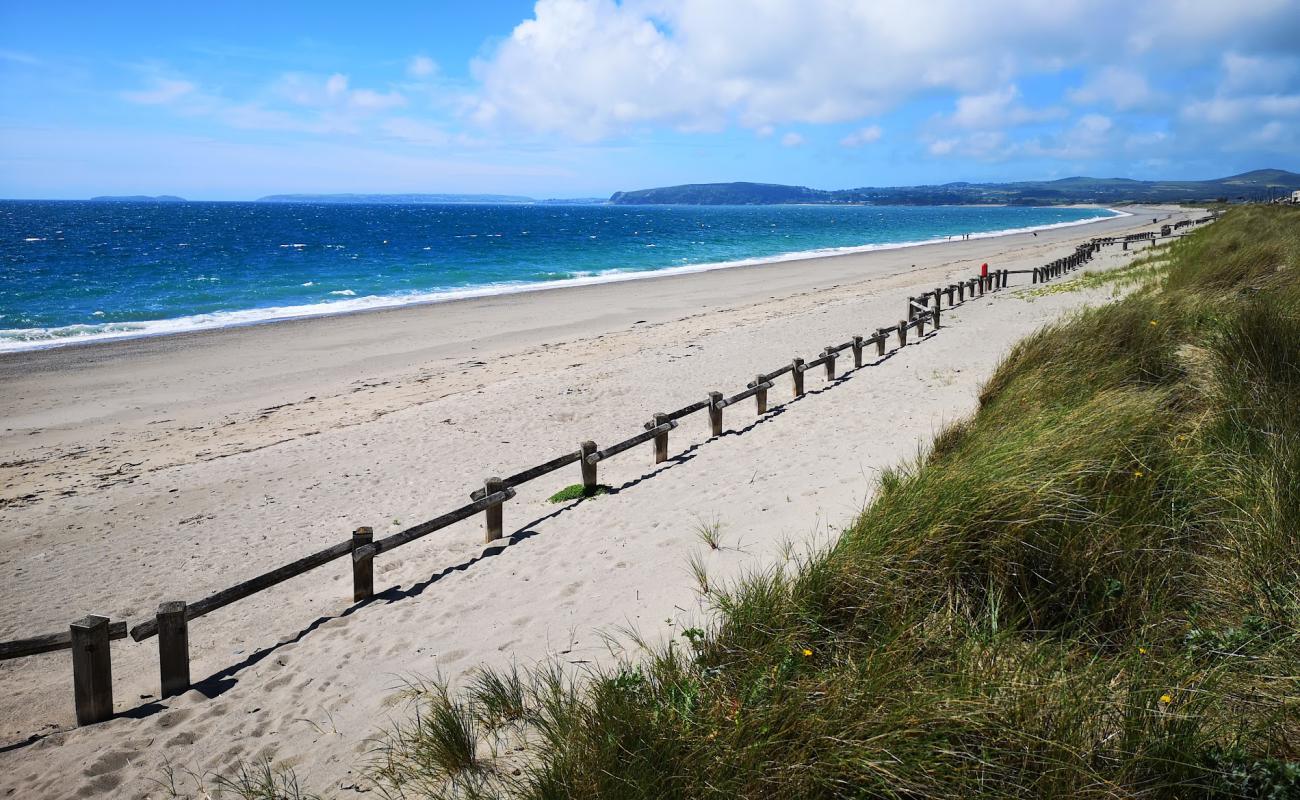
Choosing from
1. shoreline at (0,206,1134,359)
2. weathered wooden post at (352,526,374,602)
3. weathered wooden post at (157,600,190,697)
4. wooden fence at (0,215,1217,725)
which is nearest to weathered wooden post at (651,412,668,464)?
wooden fence at (0,215,1217,725)

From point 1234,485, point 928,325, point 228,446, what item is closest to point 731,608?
point 1234,485

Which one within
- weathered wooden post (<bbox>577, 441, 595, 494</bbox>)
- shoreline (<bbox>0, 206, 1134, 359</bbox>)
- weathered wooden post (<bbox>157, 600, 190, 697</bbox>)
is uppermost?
shoreline (<bbox>0, 206, 1134, 359</bbox>)

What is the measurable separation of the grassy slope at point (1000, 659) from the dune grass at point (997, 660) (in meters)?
0.01

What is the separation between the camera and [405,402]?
53.0ft

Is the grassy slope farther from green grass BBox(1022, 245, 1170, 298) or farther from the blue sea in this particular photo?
the blue sea

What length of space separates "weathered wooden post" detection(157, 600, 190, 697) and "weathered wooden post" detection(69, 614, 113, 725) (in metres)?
0.32

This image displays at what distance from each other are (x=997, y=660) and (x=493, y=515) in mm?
5594

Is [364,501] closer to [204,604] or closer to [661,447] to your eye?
[661,447]

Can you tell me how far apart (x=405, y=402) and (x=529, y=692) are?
12.7 metres

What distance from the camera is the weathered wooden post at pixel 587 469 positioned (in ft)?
29.5

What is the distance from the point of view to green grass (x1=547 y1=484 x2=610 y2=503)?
921 cm

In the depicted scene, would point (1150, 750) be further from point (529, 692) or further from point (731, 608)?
point (529, 692)

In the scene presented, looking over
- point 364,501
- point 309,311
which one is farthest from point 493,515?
point 309,311

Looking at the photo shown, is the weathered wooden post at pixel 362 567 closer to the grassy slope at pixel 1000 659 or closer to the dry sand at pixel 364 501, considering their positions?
the dry sand at pixel 364 501
